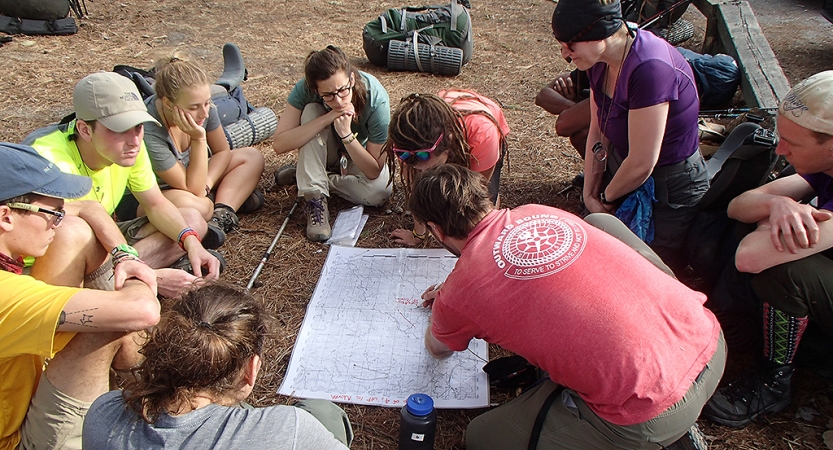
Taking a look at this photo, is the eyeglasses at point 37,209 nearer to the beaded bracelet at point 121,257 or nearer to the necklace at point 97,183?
the beaded bracelet at point 121,257

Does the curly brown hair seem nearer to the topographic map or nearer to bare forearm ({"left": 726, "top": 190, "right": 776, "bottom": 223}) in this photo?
the topographic map

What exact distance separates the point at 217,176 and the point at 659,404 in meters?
2.94

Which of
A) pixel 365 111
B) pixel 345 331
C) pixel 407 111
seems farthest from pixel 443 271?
pixel 365 111

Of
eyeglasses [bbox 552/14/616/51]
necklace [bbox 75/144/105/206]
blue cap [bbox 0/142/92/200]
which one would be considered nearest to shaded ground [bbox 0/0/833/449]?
necklace [bbox 75/144/105/206]

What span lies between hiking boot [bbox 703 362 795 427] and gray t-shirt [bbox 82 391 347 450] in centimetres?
168

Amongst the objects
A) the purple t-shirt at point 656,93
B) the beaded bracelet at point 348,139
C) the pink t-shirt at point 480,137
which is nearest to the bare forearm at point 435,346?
the pink t-shirt at point 480,137

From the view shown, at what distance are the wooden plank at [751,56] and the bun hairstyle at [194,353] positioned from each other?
401 cm

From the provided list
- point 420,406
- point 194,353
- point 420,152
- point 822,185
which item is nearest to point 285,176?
point 420,152

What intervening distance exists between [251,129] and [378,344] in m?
2.50

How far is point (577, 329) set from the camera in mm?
1655

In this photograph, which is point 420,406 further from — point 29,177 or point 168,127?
point 168,127

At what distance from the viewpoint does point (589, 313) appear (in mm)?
1646

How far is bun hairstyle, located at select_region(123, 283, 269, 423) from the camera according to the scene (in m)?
1.36

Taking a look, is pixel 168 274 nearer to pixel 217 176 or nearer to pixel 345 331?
pixel 345 331
